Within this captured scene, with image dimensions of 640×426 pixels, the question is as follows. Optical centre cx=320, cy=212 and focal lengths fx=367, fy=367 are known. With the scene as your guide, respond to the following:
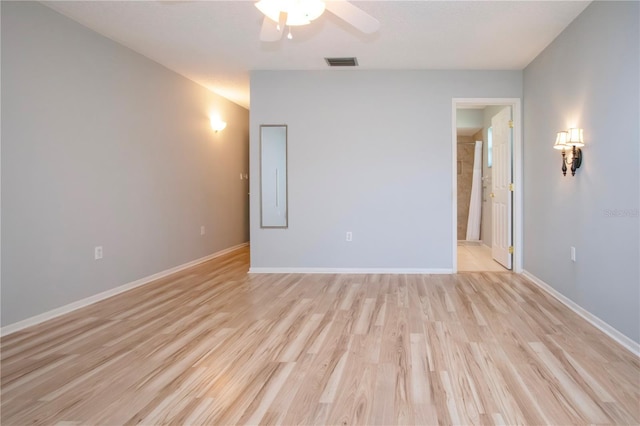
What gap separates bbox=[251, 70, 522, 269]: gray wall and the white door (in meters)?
0.52

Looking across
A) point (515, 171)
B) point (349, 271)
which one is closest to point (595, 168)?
point (515, 171)

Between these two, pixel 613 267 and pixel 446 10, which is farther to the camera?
A: pixel 446 10

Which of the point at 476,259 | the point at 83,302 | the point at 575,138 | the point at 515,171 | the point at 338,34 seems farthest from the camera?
the point at 476,259

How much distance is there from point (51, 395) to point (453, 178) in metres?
4.08

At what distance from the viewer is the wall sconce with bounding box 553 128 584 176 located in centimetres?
289

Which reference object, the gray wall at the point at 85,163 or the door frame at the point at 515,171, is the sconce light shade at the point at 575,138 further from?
the gray wall at the point at 85,163

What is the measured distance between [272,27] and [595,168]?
252 centimetres

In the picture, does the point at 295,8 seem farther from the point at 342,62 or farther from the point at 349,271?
the point at 349,271

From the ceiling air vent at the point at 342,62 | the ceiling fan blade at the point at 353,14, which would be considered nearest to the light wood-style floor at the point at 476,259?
the ceiling air vent at the point at 342,62

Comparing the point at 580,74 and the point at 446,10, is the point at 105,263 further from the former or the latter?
the point at 580,74

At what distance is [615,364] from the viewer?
2037 mm

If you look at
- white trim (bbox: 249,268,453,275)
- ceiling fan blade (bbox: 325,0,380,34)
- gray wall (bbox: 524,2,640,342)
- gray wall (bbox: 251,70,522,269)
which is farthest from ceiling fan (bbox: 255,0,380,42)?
white trim (bbox: 249,268,453,275)

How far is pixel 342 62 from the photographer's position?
163 inches

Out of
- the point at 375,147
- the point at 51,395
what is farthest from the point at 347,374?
the point at 375,147
